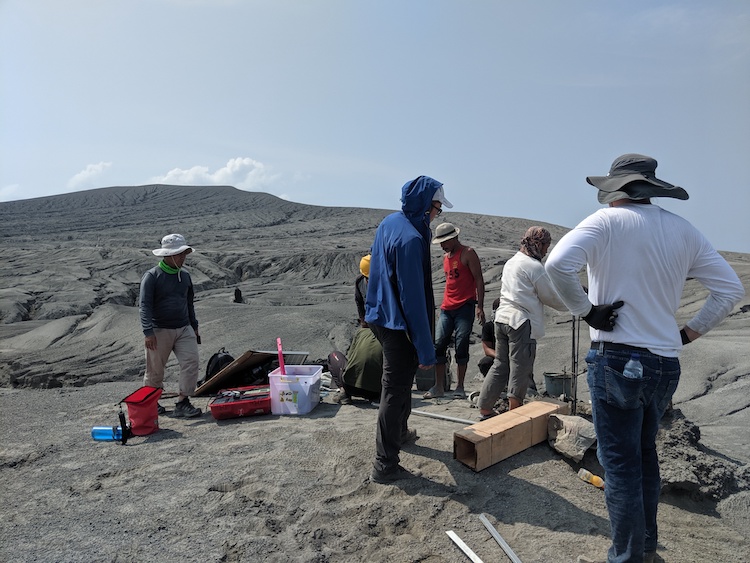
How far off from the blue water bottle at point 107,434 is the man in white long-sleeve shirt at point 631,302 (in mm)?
4022

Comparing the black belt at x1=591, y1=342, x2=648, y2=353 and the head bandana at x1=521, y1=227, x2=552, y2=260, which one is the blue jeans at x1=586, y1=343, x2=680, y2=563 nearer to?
the black belt at x1=591, y1=342, x2=648, y2=353

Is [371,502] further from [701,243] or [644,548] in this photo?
[701,243]

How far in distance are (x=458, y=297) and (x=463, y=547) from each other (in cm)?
307

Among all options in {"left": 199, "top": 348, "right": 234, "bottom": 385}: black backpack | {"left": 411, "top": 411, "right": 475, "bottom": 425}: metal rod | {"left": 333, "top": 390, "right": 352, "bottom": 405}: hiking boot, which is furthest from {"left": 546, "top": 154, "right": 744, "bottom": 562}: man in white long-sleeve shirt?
{"left": 199, "top": 348, "right": 234, "bottom": 385}: black backpack

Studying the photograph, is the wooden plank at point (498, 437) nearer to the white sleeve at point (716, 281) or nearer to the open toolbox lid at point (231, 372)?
the white sleeve at point (716, 281)

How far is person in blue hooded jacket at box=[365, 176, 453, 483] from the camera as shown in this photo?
3.12 meters

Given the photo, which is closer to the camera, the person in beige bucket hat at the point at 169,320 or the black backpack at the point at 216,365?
the person in beige bucket hat at the point at 169,320

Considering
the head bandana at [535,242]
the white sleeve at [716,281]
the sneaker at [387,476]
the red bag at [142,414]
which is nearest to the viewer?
the white sleeve at [716,281]

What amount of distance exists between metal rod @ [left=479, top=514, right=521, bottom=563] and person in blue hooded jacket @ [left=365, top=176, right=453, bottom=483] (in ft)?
2.07

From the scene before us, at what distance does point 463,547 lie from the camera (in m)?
2.75

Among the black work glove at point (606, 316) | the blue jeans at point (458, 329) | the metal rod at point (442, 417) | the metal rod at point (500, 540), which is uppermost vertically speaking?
the black work glove at point (606, 316)

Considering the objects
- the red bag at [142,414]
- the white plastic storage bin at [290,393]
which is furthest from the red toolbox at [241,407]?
the red bag at [142,414]

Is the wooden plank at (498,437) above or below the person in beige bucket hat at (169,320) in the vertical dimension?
below

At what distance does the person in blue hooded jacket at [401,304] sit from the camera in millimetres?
3119
